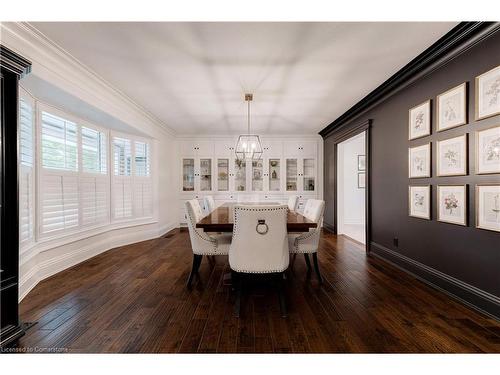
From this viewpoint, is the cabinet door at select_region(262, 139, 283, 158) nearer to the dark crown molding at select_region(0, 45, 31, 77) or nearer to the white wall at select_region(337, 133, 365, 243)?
the white wall at select_region(337, 133, 365, 243)

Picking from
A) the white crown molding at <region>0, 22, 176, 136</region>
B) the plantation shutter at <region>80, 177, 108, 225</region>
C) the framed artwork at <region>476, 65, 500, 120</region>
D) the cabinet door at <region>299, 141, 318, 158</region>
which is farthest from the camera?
the cabinet door at <region>299, 141, 318, 158</region>

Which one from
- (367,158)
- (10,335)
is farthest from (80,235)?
(367,158)

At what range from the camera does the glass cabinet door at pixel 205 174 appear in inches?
244

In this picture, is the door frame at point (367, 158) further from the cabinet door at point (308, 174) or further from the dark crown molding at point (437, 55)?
the cabinet door at point (308, 174)

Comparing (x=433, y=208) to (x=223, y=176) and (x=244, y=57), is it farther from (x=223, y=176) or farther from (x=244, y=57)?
(x=223, y=176)

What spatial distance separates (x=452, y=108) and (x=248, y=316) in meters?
→ 2.73

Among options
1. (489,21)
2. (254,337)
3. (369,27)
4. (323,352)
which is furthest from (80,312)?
(489,21)

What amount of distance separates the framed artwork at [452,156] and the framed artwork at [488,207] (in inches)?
9.9

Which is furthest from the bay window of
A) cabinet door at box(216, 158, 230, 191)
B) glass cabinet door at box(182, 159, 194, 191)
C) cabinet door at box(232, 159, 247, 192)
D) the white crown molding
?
cabinet door at box(232, 159, 247, 192)

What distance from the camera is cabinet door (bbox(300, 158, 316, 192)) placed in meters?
6.18

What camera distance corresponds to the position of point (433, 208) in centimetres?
258

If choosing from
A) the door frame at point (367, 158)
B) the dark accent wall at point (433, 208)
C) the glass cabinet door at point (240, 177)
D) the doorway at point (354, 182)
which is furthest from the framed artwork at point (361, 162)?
the glass cabinet door at point (240, 177)

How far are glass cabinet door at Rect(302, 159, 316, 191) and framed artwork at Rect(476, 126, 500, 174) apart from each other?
4.13 metres
